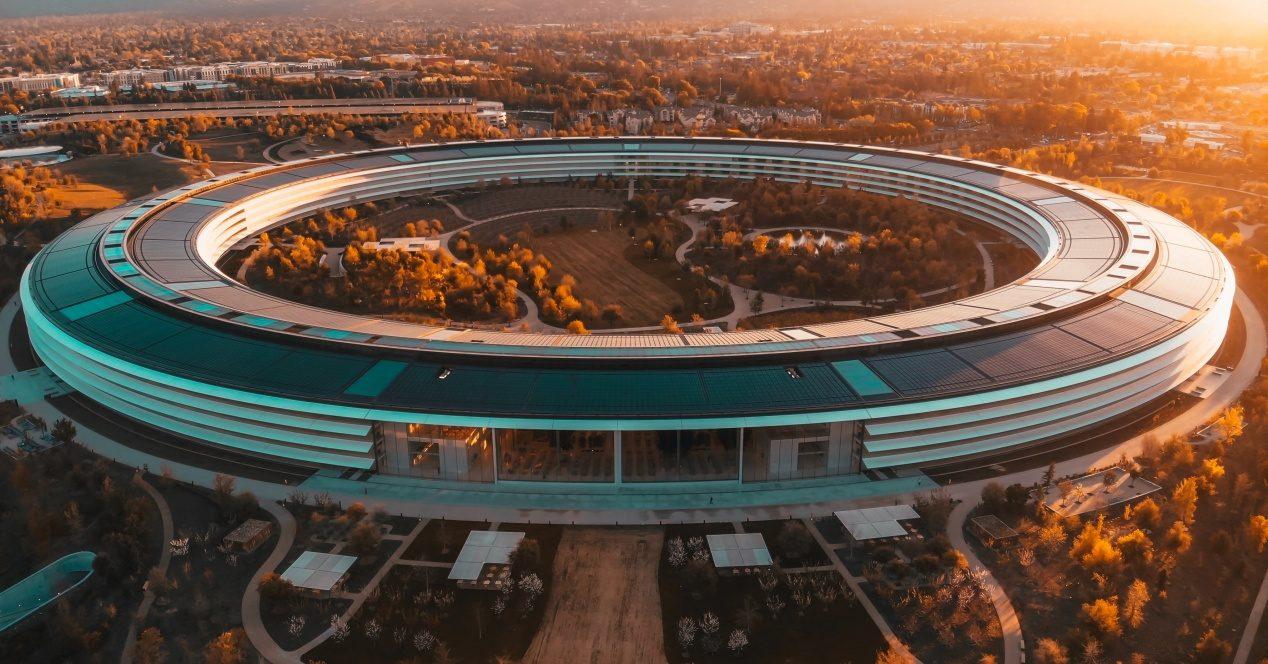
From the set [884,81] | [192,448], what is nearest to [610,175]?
[192,448]

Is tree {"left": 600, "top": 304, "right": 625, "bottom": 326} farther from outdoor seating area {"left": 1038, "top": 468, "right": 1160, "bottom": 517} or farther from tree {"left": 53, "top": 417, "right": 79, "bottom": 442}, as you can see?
tree {"left": 53, "top": 417, "right": 79, "bottom": 442}

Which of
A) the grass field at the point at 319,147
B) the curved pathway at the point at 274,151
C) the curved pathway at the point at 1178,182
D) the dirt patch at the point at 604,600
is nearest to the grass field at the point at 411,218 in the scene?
the curved pathway at the point at 274,151

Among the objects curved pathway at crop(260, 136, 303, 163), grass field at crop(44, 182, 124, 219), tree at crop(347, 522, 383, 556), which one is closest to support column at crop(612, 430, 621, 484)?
tree at crop(347, 522, 383, 556)

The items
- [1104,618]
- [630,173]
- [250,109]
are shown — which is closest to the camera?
[1104,618]

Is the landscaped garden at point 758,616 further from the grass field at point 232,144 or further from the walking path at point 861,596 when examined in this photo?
the grass field at point 232,144

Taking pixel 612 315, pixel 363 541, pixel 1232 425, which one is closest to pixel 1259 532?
pixel 1232 425

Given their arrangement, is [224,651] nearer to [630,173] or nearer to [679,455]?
[679,455]
